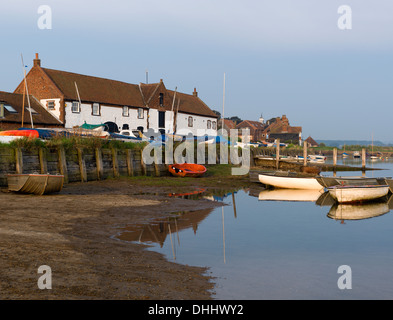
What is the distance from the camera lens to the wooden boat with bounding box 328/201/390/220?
23391mm

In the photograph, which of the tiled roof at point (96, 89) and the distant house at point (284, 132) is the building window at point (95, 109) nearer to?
the tiled roof at point (96, 89)

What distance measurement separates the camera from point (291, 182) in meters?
32.7

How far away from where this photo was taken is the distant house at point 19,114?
45750 mm

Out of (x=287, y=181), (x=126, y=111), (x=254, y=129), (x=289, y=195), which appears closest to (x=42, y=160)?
(x=289, y=195)

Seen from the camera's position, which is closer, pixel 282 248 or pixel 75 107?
pixel 282 248

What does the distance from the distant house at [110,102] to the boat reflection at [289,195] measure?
74.4ft

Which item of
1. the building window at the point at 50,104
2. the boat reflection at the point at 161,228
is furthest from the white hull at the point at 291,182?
the building window at the point at 50,104

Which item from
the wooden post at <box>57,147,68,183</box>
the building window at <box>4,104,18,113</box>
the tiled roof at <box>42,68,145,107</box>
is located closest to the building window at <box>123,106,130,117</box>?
the tiled roof at <box>42,68,145,107</box>

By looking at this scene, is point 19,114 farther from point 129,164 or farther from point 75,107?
point 129,164

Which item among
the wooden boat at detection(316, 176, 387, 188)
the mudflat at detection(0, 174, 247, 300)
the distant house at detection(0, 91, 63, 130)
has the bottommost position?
the mudflat at detection(0, 174, 247, 300)

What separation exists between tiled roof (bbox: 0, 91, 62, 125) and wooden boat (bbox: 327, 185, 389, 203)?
33.8 metres

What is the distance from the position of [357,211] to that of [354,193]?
5.77ft

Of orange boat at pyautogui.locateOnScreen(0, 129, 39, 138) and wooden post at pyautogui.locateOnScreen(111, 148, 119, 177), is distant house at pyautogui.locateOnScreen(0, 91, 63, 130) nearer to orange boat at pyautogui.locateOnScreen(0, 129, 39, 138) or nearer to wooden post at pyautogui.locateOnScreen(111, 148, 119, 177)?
wooden post at pyautogui.locateOnScreen(111, 148, 119, 177)

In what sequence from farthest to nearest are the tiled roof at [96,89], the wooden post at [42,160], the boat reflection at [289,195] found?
the tiled roof at [96,89] → the boat reflection at [289,195] → the wooden post at [42,160]
